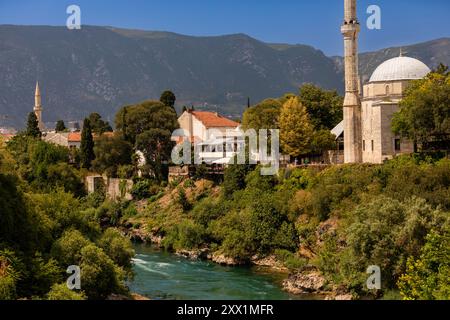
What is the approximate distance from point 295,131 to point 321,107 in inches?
270

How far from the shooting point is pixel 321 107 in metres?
60.8

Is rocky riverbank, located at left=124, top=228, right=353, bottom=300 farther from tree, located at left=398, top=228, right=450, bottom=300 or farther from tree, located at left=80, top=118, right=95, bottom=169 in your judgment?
tree, located at left=80, top=118, right=95, bottom=169

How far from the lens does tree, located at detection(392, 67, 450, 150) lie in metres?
43.5

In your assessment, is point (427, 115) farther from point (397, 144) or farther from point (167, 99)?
point (167, 99)

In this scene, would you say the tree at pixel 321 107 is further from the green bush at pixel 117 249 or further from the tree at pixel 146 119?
the green bush at pixel 117 249

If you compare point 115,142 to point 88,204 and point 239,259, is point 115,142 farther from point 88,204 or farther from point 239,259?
point 239,259

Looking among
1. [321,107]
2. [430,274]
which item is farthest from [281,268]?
[321,107]

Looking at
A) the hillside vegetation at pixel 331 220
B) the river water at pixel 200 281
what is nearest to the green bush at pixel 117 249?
the river water at pixel 200 281

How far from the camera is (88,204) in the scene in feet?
217

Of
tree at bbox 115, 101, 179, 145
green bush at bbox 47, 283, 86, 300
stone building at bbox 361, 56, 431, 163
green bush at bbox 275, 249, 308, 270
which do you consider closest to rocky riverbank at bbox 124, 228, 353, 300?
green bush at bbox 275, 249, 308, 270

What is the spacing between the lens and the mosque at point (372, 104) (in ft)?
160

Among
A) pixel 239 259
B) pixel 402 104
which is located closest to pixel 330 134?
pixel 402 104

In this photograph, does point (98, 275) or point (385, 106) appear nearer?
point (98, 275)
